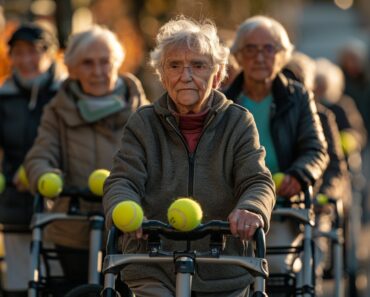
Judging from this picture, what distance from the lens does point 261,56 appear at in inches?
371

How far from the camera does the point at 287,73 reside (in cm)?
1002

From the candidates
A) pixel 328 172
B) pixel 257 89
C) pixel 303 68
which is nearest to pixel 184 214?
pixel 257 89

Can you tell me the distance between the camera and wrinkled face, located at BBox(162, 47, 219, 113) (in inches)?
283

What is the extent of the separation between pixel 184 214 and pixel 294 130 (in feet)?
9.27

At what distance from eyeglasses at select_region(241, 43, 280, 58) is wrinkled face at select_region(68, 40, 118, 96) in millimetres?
939

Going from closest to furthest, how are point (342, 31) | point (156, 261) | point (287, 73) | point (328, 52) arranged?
1. point (156, 261)
2. point (287, 73)
3. point (328, 52)
4. point (342, 31)

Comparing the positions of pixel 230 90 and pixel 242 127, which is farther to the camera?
pixel 230 90

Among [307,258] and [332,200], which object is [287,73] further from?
[307,258]

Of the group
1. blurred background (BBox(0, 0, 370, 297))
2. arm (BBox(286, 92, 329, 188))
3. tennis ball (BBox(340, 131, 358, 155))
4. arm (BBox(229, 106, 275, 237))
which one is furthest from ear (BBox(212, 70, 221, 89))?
tennis ball (BBox(340, 131, 358, 155))

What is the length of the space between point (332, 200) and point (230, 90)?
3.78 ft

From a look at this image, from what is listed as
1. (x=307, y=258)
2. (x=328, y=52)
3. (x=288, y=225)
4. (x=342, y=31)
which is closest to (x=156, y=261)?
(x=307, y=258)

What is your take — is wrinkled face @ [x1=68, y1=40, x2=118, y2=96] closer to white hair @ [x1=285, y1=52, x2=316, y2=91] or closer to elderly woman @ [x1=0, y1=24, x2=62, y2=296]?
elderly woman @ [x1=0, y1=24, x2=62, y2=296]

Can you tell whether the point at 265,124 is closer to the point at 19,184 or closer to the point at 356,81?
the point at 19,184

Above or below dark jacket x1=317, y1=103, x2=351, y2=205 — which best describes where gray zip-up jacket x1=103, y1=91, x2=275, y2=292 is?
below
